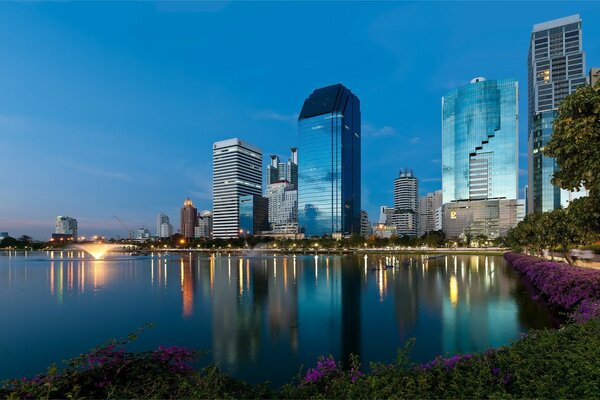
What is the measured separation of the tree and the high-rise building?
171236 mm

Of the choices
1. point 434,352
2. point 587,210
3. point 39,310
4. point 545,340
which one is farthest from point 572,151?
point 39,310

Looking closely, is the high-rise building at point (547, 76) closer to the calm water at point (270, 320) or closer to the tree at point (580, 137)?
the calm water at point (270, 320)

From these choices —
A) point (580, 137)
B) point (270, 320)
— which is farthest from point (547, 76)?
point (270, 320)

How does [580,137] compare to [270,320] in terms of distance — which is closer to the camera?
[580,137]

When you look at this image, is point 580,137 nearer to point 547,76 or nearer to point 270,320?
point 270,320

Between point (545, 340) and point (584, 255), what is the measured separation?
69016mm

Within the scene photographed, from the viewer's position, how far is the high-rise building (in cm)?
16325

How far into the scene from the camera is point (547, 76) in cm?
18088

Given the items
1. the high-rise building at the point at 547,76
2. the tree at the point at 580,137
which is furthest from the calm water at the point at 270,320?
the high-rise building at the point at 547,76

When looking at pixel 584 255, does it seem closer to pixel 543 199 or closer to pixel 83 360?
pixel 83 360

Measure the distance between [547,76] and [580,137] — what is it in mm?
211489

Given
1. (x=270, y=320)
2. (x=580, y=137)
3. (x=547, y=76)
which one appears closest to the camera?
(x=580, y=137)

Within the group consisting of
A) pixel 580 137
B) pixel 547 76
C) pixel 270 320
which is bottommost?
pixel 270 320

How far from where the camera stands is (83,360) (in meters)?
8.77
